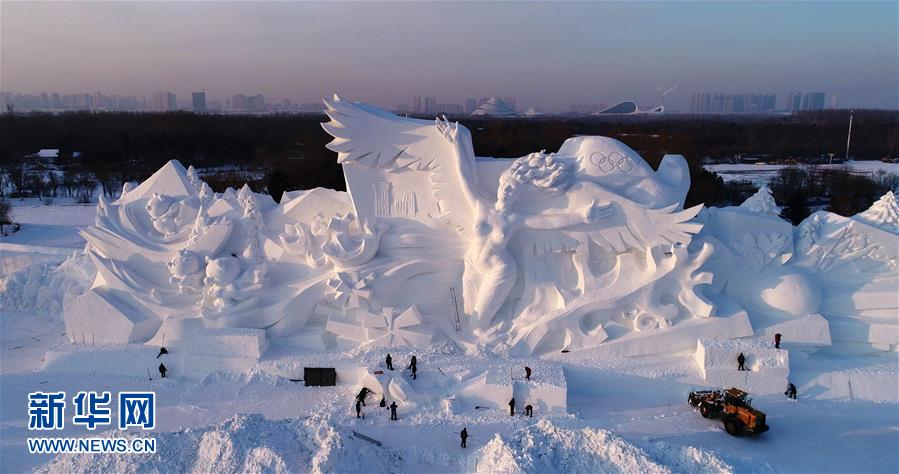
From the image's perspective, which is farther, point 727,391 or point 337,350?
point 337,350

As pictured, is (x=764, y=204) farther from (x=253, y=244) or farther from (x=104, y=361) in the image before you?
(x=104, y=361)

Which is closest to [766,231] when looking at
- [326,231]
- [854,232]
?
[854,232]

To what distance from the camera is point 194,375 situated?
8.98m

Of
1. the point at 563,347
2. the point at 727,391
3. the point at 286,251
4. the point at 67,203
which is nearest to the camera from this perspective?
the point at 727,391

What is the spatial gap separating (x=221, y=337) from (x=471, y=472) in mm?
4464

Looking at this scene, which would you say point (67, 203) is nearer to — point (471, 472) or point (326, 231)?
point (326, 231)

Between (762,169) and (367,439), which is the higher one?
(762,169)

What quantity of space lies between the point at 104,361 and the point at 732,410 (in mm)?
9007

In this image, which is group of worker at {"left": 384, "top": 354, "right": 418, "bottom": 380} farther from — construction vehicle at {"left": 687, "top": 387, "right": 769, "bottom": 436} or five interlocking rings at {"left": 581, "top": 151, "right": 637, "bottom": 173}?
five interlocking rings at {"left": 581, "top": 151, "right": 637, "bottom": 173}

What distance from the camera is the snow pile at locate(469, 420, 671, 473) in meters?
6.36

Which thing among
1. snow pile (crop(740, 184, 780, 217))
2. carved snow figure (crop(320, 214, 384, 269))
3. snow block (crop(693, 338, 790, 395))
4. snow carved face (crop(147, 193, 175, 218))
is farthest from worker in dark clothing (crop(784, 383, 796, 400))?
snow carved face (crop(147, 193, 175, 218))

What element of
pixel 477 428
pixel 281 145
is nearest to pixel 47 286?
pixel 477 428

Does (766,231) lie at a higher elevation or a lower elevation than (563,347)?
higher

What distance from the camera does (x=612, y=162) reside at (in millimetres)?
9203
